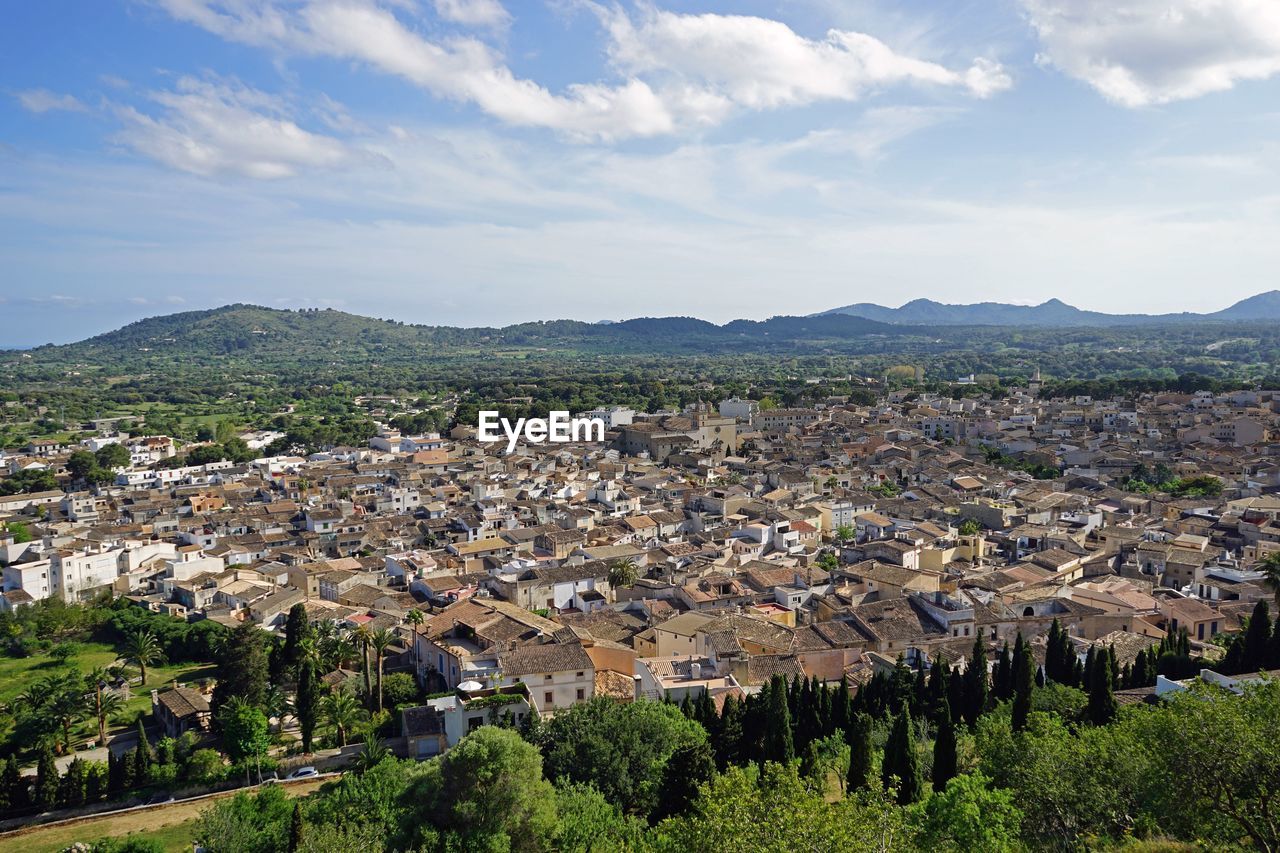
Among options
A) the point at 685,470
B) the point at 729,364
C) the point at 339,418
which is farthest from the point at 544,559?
the point at 729,364

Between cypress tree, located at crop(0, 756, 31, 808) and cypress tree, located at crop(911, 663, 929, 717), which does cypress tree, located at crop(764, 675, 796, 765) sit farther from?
cypress tree, located at crop(0, 756, 31, 808)

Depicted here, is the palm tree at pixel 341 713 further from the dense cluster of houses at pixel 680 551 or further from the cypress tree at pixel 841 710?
the cypress tree at pixel 841 710

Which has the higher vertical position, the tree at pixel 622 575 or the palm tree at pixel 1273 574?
the palm tree at pixel 1273 574

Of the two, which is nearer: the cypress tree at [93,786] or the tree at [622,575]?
the cypress tree at [93,786]

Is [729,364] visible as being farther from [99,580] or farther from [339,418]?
[99,580]

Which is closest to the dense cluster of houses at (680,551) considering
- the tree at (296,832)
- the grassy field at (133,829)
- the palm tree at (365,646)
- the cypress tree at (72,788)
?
the palm tree at (365,646)

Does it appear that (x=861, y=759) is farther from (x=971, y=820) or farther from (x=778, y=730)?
(x=971, y=820)

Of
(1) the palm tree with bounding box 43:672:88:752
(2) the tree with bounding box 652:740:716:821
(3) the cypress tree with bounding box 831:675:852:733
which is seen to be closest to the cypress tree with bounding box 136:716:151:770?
(1) the palm tree with bounding box 43:672:88:752
